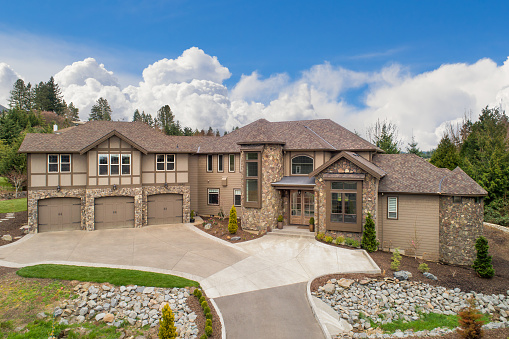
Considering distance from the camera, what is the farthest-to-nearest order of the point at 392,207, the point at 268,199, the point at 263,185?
the point at 263,185
the point at 268,199
the point at 392,207

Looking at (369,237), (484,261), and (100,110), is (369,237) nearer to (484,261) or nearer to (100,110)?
(484,261)

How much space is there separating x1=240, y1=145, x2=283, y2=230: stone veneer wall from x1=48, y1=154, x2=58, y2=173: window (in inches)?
465

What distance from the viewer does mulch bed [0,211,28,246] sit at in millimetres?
15727

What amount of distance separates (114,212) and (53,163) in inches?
186

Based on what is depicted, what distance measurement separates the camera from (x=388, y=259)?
44.1 ft

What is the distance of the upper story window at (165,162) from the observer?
19375 millimetres

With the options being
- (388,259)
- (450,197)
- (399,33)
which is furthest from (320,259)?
(399,33)

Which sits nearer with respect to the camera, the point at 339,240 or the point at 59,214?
the point at 339,240

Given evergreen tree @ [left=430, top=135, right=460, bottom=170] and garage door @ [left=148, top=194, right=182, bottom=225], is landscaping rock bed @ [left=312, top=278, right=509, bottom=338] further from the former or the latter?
evergreen tree @ [left=430, top=135, right=460, bottom=170]

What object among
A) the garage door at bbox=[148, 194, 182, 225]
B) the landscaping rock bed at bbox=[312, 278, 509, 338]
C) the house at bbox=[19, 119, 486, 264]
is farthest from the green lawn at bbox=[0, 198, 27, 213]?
the landscaping rock bed at bbox=[312, 278, 509, 338]

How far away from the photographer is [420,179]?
15.8 metres

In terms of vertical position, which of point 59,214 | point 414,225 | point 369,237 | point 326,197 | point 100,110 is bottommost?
point 369,237

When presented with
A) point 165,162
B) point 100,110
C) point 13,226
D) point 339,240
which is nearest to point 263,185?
point 339,240

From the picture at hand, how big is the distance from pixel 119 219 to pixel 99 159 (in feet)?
13.6
